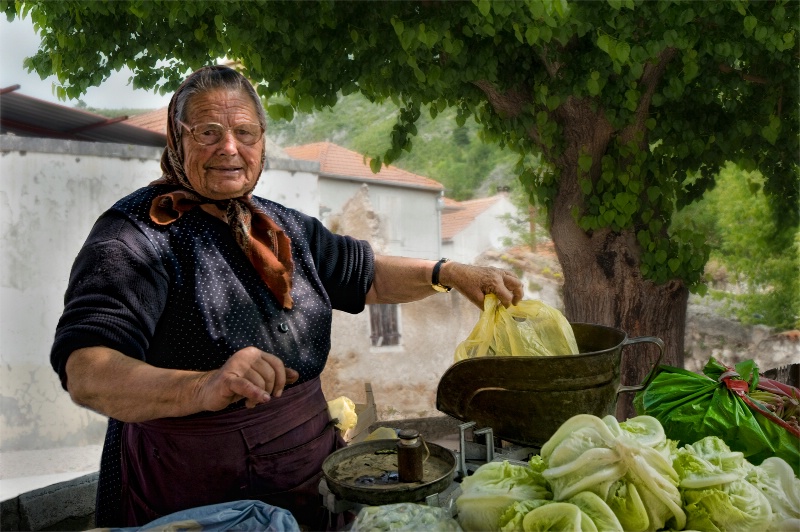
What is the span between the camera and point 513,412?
2.01 m

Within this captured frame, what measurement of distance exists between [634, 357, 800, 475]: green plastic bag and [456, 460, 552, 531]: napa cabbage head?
642mm

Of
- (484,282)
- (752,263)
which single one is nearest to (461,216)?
(752,263)

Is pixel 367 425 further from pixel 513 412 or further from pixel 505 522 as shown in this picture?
pixel 505 522

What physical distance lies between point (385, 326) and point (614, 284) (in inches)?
404

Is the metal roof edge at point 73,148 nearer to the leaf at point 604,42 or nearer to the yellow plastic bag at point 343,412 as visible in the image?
the leaf at point 604,42

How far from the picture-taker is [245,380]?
5.00ft

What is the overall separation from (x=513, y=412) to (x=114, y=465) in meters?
1.25

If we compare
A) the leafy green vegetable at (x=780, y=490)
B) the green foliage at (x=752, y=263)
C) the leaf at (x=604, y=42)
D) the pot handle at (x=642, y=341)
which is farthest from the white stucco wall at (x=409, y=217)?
the leafy green vegetable at (x=780, y=490)

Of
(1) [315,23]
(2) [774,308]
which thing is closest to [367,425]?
(1) [315,23]

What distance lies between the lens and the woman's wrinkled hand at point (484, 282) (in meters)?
2.35

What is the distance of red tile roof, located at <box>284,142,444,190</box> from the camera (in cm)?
1803

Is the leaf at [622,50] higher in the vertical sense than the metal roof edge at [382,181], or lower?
lower

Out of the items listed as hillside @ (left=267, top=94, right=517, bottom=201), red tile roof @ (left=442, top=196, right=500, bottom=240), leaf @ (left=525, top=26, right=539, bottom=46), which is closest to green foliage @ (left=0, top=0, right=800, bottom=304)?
leaf @ (left=525, top=26, right=539, bottom=46)

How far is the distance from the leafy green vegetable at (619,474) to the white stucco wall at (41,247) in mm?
9748
